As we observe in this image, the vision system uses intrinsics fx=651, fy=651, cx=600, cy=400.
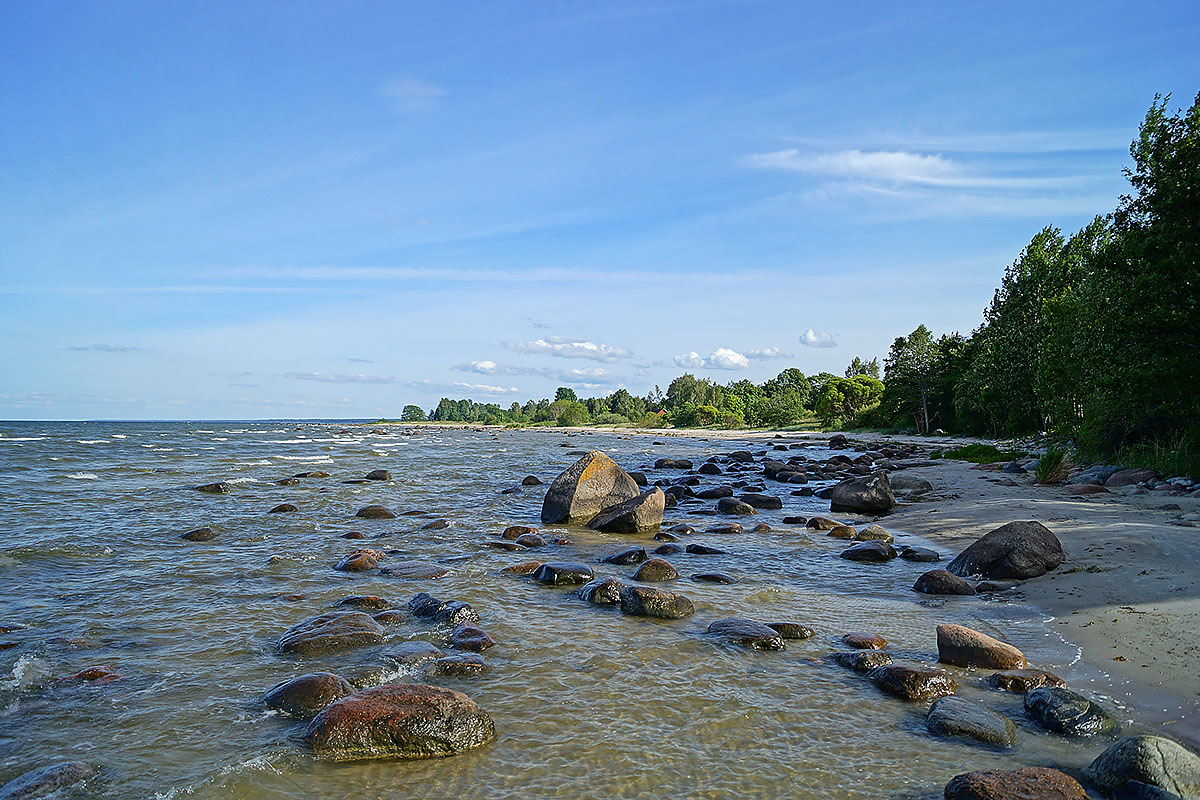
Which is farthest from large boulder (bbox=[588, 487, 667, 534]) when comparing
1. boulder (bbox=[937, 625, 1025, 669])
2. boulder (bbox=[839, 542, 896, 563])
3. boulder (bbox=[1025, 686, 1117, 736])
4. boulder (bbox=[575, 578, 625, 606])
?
boulder (bbox=[1025, 686, 1117, 736])

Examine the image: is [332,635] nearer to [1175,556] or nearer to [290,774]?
[290,774]

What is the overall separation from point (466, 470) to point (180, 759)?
29.5 metres

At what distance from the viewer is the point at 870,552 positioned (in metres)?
12.1

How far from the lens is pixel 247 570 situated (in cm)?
1148

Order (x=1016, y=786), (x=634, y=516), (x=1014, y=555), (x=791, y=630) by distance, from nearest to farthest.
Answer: (x=1016, y=786)
(x=791, y=630)
(x=1014, y=555)
(x=634, y=516)

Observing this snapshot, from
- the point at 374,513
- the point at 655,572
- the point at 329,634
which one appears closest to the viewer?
the point at 329,634

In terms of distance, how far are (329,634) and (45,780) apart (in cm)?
305

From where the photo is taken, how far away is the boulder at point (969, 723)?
5199 millimetres

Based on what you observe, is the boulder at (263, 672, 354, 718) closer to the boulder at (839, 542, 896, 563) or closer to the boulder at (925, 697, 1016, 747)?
the boulder at (925, 697, 1016, 747)

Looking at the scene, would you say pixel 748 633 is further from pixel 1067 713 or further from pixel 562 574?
pixel 562 574

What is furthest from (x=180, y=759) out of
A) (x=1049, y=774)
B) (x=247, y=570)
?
(x=247, y=570)

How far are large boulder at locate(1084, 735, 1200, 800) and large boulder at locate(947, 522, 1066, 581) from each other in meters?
5.98

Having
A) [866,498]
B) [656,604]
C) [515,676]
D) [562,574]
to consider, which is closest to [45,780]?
[515,676]

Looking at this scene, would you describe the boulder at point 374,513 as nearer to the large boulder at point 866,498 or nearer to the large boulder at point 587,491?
the large boulder at point 587,491
